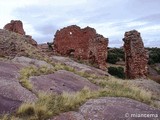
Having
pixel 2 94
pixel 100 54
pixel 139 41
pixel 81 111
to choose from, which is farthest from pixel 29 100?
pixel 100 54

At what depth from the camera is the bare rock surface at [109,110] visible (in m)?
14.3

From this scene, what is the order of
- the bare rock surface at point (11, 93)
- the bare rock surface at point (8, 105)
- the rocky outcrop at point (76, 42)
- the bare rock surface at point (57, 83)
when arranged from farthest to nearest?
the rocky outcrop at point (76, 42)
the bare rock surface at point (57, 83)
the bare rock surface at point (11, 93)
the bare rock surface at point (8, 105)

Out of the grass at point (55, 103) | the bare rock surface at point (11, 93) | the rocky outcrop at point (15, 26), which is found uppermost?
the rocky outcrop at point (15, 26)

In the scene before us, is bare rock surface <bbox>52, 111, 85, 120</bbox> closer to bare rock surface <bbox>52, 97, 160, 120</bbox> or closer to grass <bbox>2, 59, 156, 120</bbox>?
bare rock surface <bbox>52, 97, 160, 120</bbox>

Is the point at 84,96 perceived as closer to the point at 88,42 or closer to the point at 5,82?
the point at 5,82

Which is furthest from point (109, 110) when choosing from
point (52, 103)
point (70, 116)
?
point (52, 103)

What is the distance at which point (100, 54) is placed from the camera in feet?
150

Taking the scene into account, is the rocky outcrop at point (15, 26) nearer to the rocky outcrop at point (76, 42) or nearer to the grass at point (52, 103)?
the rocky outcrop at point (76, 42)

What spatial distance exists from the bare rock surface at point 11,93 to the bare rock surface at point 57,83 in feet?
3.40

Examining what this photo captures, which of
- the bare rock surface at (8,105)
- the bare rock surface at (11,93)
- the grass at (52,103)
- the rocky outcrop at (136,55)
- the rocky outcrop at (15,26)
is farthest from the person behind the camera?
the rocky outcrop at (15,26)

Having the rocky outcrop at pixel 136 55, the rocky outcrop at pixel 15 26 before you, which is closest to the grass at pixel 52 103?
the rocky outcrop at pixel 136 55

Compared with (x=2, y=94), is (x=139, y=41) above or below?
above

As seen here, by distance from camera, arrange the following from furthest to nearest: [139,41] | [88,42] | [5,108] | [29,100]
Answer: [88,42] → [139,41] → [29,100] → [5,108]

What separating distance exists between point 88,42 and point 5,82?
1290 inches
